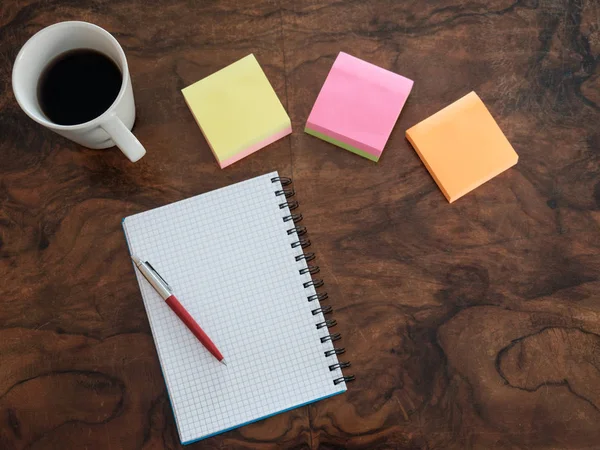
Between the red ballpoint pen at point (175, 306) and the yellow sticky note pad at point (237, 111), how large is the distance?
186 mm

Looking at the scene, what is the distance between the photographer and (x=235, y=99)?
81 cm

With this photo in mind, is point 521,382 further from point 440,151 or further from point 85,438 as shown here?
point 85,438

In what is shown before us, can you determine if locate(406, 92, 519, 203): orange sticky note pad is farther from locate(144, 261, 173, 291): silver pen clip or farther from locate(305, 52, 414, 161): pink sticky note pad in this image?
locate(144, 261, 173, 291): silver pen clip

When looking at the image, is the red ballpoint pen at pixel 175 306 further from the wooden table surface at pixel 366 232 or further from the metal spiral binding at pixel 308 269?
the metal spiral binding at pixel 308 269

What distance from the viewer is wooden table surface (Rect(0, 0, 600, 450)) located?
0.77 meters

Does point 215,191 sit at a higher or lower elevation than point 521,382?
higher

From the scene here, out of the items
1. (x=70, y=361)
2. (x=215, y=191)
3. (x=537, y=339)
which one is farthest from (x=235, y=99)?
(x=537, y=339)

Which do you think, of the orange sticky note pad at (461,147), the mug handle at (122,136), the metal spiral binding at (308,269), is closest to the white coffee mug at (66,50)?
the mug handle at (122,136)

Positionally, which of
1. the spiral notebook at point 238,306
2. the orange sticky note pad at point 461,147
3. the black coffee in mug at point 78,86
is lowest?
the spiral notebook at point 238,306

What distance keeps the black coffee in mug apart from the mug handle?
0.06 meters

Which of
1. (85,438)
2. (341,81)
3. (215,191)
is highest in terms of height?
(341,81)

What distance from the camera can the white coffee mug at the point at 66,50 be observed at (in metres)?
0.69

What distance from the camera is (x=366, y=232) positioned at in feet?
2.64

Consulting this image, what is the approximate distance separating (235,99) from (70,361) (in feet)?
1.44
